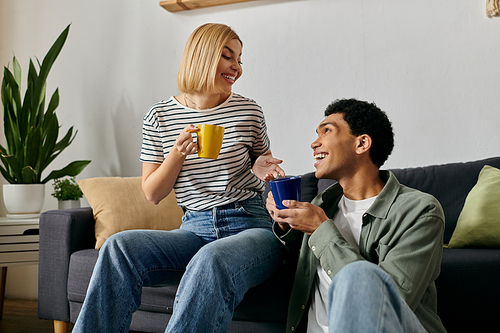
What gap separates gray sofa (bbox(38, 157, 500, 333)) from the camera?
4.80ft

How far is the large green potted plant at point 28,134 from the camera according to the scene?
246 centimetres

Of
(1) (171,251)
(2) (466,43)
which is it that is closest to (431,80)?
(2) (466,43)

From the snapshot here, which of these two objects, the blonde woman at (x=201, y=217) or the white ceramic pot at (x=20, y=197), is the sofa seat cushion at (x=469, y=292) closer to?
the blonde woman at (x=201, y=217)

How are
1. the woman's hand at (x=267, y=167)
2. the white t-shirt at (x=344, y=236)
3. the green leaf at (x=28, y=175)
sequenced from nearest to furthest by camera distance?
the white t-shirt at (x=344, y=236)
the woman's hand at (x=267, y=167)
the green leaf at (x=28, y=175)

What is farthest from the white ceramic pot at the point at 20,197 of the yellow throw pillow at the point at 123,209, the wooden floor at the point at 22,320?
the wooden floor at the point at 22,320

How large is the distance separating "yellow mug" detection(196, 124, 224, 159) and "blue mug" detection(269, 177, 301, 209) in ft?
0.90

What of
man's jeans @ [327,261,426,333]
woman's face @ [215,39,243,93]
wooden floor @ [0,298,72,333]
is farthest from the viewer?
wooden floor @ [0,298,72,333]

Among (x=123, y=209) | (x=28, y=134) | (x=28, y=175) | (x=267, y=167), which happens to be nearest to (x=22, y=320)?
(x=28, y=175)

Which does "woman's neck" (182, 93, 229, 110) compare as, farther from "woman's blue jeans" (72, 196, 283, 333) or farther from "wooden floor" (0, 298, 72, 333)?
"wooden floor" (0, 298, 72, 333)

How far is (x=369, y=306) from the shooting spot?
727mm

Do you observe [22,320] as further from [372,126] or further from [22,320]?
[372,126]

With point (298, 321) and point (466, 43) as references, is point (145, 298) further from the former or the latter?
point (466, 43)

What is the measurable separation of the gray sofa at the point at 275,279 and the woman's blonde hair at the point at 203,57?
0.72 m

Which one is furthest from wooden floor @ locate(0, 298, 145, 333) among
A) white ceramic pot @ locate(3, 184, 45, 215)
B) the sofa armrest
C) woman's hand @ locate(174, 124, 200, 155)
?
woman's hand @ locate(174, 124, 200, 155)
